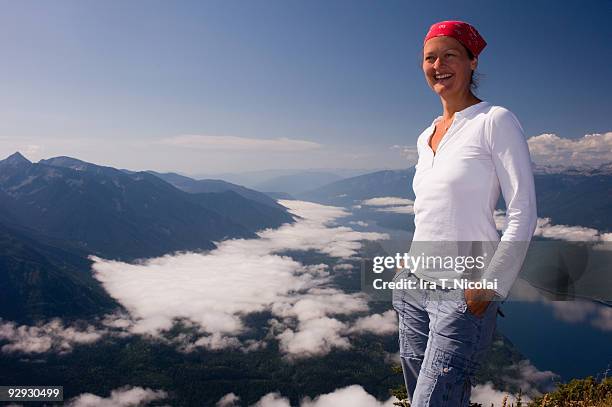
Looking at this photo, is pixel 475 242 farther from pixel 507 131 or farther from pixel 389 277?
pixel 389 277

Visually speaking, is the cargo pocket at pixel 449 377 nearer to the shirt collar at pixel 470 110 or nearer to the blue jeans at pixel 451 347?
the blue jeans at pixel 451 347

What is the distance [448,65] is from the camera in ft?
8.77

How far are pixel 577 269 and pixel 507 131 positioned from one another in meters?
2.38

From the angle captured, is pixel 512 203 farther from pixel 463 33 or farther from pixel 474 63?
pixel 463 33

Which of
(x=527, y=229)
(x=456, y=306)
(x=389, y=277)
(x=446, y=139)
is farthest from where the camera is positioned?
(x=389, y=277)

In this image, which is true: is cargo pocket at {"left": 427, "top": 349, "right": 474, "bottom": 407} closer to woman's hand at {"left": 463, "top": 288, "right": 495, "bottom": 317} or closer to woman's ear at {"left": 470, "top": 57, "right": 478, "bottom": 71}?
woman's hand at {"left": 463, "top": 288, "right": 495, "bottom": 317}

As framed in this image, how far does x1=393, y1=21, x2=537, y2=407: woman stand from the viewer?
2.23m

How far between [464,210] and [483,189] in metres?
0.17

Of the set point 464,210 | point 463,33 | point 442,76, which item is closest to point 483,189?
point 464,210

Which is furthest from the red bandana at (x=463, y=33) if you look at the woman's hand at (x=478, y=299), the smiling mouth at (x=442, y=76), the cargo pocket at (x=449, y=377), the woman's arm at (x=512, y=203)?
the cargo pocket at (x=449, y=377)

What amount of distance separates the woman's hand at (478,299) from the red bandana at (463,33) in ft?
5.36

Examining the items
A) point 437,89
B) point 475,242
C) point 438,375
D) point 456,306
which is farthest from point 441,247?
point 437,89

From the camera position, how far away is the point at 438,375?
241 centimetres

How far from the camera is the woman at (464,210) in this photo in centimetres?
223
